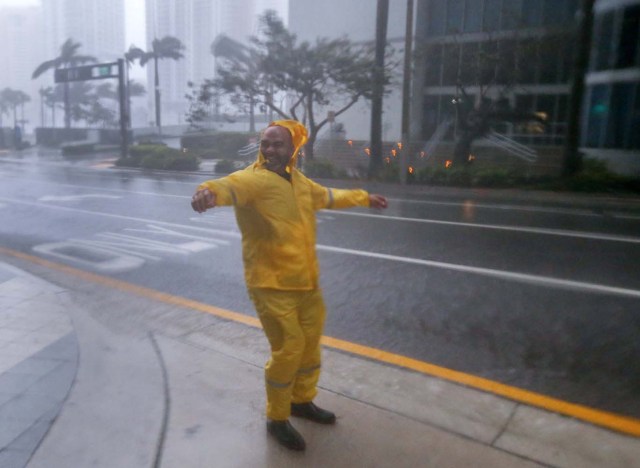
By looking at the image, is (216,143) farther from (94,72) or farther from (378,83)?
(378,83)

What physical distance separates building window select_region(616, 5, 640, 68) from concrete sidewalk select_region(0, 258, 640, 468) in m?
20.2

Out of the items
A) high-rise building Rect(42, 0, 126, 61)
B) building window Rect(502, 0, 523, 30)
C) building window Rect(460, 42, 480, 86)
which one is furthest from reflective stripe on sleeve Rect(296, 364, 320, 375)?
high-rise building Rect(42, 0, 126, 61)

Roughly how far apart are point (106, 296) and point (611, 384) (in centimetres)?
470

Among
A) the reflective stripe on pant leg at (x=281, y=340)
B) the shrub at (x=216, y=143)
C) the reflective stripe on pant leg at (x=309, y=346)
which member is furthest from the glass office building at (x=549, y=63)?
the reflective stripe on pant leg at (x=281, y=340)

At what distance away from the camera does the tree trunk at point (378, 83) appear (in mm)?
20141

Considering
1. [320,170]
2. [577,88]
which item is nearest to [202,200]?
[577,88]

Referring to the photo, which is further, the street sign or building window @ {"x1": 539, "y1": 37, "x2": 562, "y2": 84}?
the street sign

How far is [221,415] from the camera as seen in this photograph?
3.48 metres

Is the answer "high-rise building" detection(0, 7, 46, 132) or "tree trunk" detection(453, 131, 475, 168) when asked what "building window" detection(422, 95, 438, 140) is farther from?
"high-rise building" detection(0, 7, 46, 132)

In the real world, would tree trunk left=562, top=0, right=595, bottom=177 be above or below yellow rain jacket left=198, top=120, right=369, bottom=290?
above

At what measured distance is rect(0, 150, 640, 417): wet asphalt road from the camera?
14.7 ft

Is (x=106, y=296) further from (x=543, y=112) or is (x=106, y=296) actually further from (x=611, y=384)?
(x=543, y=112)

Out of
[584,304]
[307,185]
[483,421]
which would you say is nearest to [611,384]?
[483,421]

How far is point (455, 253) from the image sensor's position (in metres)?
7.84
